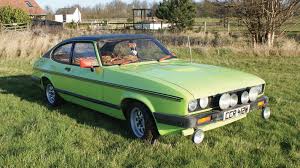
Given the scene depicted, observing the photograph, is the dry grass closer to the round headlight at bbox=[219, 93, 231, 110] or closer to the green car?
the green car

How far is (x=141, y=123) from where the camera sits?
495cm

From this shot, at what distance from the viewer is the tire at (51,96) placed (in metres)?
6.99

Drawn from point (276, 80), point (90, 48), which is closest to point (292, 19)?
point (276, 80)

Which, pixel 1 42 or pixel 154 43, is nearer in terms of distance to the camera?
pixel 154 43

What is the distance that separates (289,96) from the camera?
293 inches

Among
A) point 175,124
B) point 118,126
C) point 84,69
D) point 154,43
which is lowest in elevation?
point 118,126

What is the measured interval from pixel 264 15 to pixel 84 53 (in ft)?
39.3

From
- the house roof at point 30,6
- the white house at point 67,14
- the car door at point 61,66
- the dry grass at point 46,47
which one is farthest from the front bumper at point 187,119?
the white house at point 67,14

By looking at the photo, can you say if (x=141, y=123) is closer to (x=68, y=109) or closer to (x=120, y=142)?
(x=120, y=142)

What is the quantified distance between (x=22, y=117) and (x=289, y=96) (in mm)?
5317

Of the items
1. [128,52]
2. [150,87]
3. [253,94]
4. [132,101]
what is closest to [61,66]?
[128,52]

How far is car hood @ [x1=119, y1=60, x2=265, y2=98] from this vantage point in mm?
4383

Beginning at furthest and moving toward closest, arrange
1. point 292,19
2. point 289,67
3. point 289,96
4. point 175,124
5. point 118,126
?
point 292,19, point 289,67, point 289,96, point 118,126, point 175,124

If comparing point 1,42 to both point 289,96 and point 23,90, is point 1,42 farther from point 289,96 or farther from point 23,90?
point 289,96
